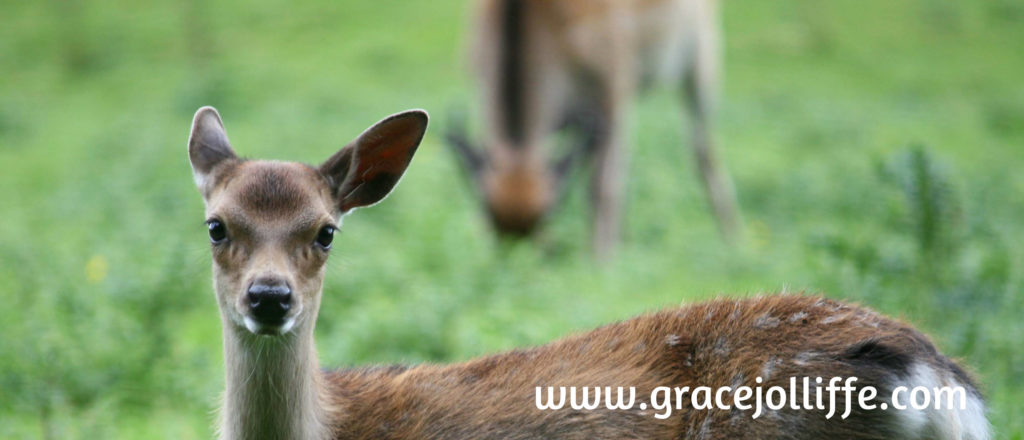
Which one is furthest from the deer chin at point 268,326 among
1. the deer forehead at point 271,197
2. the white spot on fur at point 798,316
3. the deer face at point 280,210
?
the white spot on fur at point 798,316

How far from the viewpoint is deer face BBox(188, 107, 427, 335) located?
375 centimetres

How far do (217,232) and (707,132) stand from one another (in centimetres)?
791

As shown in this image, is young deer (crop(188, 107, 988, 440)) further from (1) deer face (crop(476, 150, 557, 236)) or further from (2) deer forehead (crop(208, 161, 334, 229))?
(1) deer face (crop(476, 150, 557, 236))

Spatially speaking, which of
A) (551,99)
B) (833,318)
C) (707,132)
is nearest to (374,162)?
(833,318)

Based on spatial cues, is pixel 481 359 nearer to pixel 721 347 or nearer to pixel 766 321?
pixel 721 347

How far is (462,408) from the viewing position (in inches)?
159

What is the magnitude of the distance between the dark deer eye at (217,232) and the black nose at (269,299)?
1.14 ft

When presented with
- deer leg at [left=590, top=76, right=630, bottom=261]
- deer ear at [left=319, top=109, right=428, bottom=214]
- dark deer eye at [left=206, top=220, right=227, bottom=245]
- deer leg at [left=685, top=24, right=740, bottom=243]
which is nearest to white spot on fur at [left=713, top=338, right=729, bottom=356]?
deer ear at [left=319, top=109, right=428, bottom=214]

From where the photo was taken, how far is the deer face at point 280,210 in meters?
3.75

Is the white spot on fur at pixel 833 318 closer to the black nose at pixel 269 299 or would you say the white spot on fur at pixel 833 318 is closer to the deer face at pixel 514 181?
the black nose at pixel 269 299

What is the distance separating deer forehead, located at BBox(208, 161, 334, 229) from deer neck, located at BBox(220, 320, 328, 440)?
37 centimetres

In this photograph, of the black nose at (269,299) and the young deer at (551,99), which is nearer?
the black nose at (269,299)

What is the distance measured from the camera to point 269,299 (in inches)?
145

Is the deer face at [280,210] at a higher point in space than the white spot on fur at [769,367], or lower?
higher
